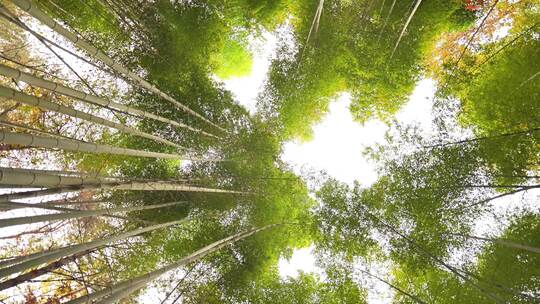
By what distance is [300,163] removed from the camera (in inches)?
386

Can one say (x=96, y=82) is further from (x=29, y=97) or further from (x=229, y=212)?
(x=29, y=97)

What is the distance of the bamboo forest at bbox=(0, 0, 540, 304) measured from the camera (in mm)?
7602

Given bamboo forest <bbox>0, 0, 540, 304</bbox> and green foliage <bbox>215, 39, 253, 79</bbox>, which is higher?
green foliage <bbox>215, 39, 253, 79</bbox>

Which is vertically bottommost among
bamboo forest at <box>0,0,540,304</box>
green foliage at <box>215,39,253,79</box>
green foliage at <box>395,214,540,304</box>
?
green foliage at <box>395,214,540,304</box>

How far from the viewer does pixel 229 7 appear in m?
8.56

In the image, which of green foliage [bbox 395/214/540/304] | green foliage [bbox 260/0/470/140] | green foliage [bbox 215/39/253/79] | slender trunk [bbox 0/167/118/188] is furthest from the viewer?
green foliage [bbox 215/39/253/79]

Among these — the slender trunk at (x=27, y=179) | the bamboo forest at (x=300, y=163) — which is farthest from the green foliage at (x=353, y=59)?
the slender trunk at (x=27, y=179)

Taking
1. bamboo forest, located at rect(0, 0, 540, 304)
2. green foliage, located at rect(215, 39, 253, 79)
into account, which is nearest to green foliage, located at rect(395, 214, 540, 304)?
bamboo forest, located at rect(0, 0, 540, 304)

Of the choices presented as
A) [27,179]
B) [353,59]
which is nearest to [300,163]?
[353,59]

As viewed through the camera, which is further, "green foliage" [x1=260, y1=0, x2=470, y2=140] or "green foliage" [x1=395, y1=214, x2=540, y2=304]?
"green foliage" [x1=260, y1=0, x2=470, y2=140]

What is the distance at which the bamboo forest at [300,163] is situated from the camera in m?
7.60

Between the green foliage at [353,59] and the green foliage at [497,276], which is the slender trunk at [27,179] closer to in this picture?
the green foliage at [353,59]

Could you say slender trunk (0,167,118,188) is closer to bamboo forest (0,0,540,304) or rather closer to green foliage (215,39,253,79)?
bamboo forest (0,0,540,304)

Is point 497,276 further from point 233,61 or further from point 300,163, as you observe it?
point 233,61
